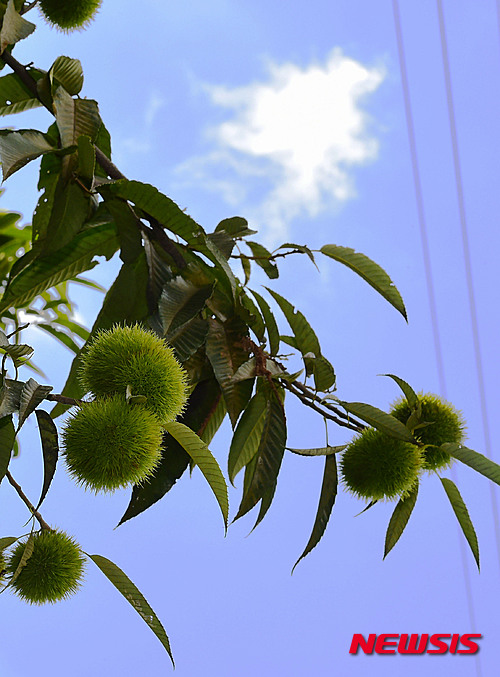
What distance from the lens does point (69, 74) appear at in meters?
0.86

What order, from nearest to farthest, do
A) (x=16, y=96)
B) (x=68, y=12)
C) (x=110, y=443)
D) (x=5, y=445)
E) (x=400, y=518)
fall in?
1. (x=110, y=443)
2. (x=5, y=445)
3. (x=400, y=518)
4. (x=16, y=96)
5. (x=68, y=12)

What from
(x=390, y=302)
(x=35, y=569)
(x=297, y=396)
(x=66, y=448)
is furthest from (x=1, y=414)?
(x=390, y=302)

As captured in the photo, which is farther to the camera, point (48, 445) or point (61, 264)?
point (61, 264)

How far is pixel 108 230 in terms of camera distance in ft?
2.73

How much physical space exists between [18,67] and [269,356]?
1.55 feet

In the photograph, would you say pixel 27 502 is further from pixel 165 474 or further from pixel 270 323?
pixel 270 323

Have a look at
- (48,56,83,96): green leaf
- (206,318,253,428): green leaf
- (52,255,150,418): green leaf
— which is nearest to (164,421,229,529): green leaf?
(206,318,253,428): green leaf

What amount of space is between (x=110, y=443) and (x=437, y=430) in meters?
0.39

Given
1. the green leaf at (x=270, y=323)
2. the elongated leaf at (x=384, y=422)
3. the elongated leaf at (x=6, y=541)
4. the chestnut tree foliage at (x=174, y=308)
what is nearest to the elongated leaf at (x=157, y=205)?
the chestnut tree foliage at (x=174, y=308)

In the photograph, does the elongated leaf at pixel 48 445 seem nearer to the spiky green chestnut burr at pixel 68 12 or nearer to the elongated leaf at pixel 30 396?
the elongated leaf at pixel 30 396

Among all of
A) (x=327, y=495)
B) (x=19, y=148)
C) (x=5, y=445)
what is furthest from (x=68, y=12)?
(x=327, y=495)

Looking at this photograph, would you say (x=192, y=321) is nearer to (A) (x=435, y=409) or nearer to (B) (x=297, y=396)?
(B) (x=297, y=396)

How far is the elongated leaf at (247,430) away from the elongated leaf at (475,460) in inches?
7.8

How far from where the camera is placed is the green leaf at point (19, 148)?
696 millimetres
